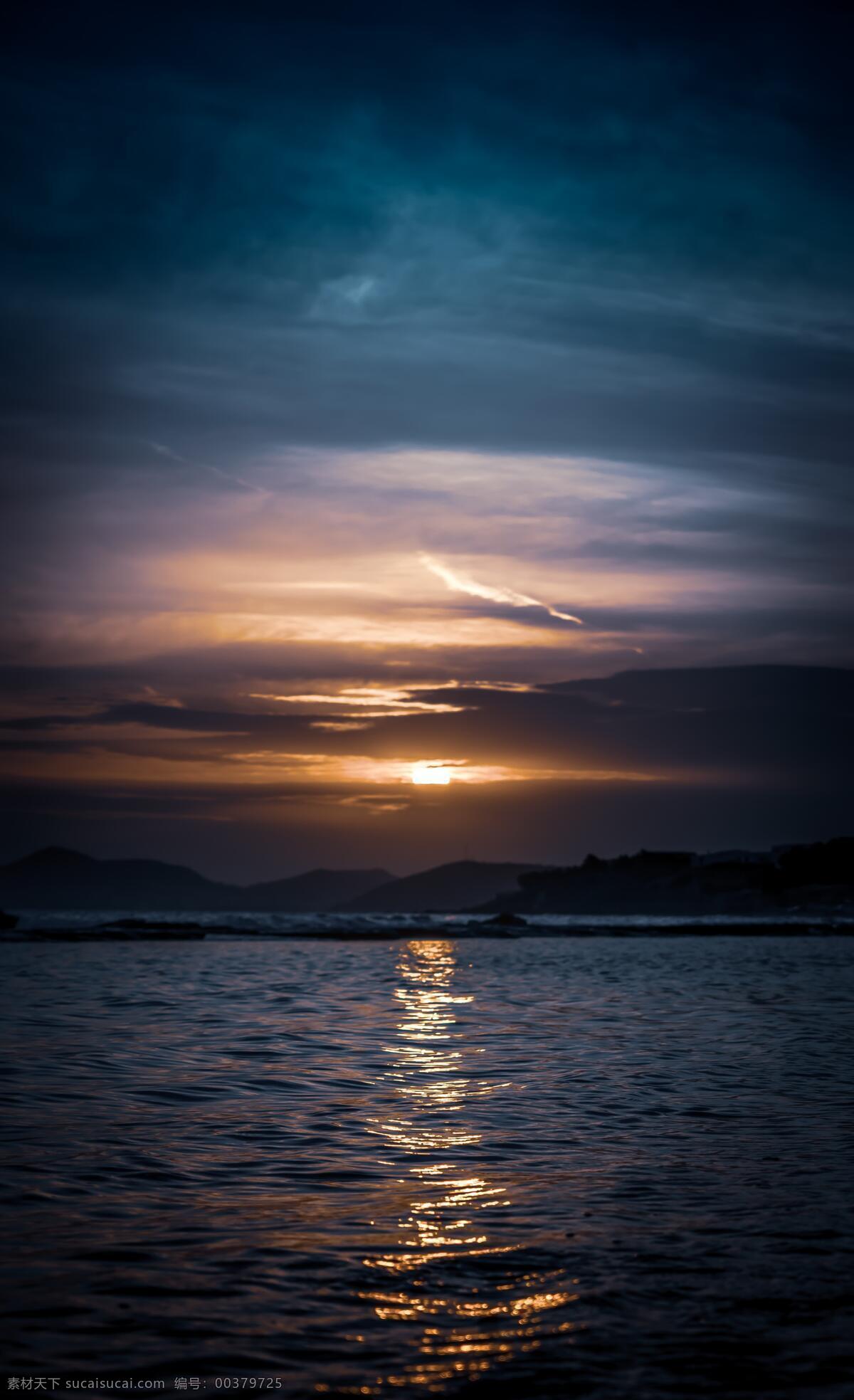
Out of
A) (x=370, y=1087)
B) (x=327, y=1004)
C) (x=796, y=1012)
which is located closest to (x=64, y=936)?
(x=327, y=1004)

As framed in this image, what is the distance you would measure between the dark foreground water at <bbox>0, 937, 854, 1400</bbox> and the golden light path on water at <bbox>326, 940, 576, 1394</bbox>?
0.03 meters

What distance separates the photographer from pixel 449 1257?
782cm

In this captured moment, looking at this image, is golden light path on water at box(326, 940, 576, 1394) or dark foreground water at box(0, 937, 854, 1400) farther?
golden light path on water at box(326, 940, 576, 1394)

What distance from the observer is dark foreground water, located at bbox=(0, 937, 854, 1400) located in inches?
241

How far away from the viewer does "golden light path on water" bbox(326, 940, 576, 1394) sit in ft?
20.5

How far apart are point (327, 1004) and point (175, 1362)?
72.2 feet

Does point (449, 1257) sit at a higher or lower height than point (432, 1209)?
higher

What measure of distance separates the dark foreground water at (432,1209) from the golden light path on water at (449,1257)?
0.09 ft

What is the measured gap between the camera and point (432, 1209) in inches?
360

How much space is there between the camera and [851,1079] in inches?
619

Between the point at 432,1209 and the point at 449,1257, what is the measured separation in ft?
4.41

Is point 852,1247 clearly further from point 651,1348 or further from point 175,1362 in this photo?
point 175,1362

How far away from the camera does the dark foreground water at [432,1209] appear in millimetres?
6129

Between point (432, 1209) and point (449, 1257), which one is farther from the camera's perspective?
point (432, 1209)
